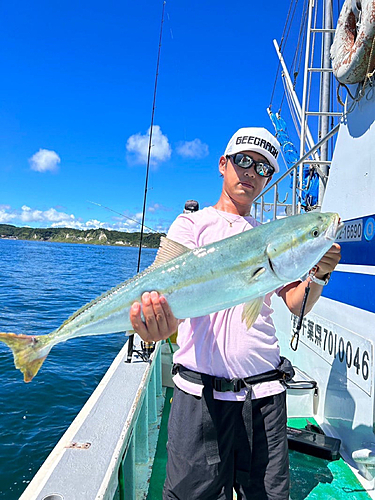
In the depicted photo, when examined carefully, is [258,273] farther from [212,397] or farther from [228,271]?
[212,397]

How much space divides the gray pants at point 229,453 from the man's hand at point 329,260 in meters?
0.84

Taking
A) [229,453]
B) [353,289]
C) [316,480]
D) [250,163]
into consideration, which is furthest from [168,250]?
[316,480]

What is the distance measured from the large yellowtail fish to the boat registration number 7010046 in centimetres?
169

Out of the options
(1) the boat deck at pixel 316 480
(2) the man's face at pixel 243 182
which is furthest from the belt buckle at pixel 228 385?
(1) the boat deck at pixel 316 480

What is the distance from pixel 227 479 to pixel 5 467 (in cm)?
502

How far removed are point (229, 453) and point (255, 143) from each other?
194 centimetres

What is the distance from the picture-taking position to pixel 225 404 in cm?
228

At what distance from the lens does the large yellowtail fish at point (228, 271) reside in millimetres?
2049

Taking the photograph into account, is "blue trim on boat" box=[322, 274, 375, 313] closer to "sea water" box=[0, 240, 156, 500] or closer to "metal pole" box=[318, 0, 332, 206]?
"metal pole" box=[318, 0, 332, 206]

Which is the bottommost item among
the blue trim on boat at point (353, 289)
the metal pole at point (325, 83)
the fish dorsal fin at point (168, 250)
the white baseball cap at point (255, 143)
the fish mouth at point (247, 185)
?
the blue trim on boat at point (353, 289)

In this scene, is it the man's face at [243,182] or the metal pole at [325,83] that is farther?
the metal pole at [325,83]

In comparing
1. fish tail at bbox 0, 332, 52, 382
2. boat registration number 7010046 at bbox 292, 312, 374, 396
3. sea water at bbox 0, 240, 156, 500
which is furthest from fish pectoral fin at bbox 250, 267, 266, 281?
sea water at bbox 0, 240, 156, 500

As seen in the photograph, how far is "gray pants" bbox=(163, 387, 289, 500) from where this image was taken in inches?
88.0

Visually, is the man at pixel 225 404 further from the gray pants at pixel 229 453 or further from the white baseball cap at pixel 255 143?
the white baseball cap at pixel 255 143
